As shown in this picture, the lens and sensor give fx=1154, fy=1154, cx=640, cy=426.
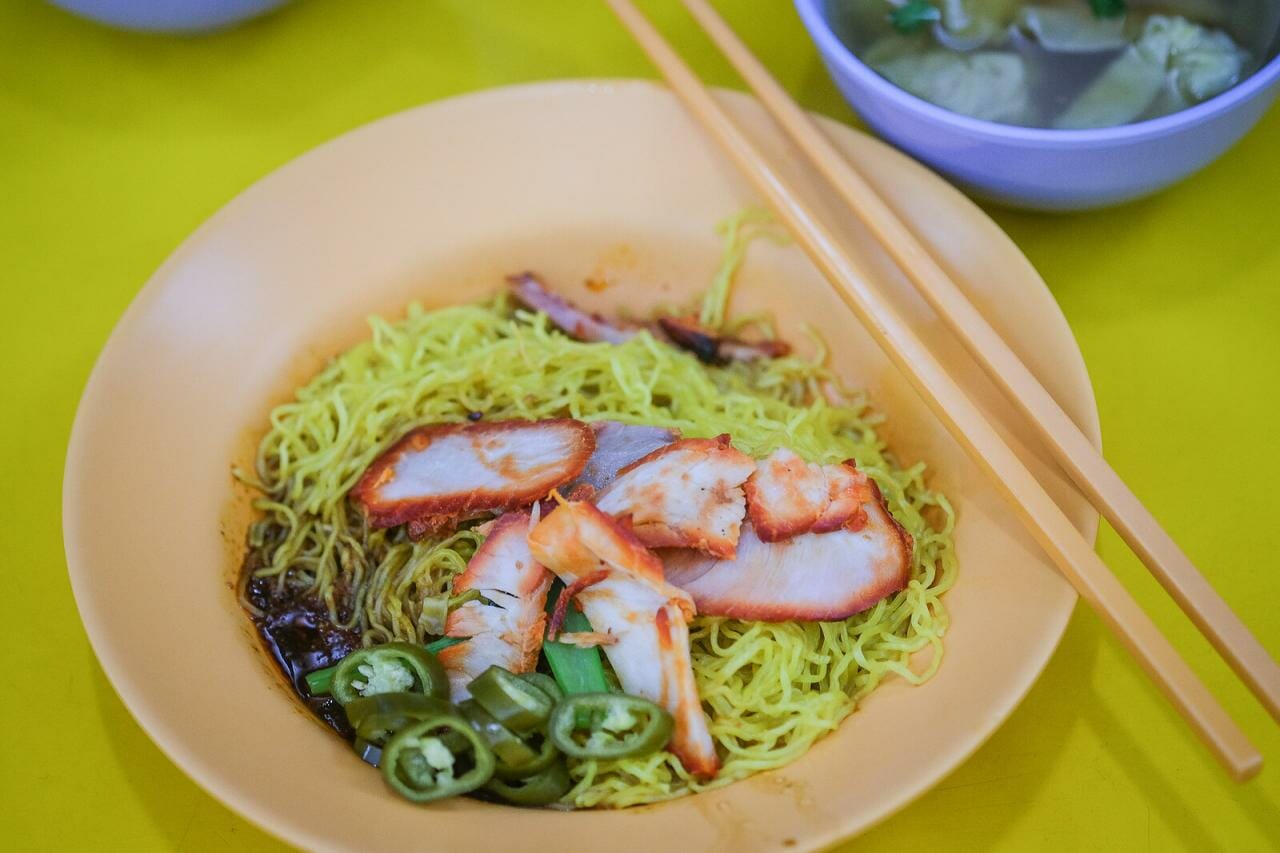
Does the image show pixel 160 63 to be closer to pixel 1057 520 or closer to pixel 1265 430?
pixel 1057 520

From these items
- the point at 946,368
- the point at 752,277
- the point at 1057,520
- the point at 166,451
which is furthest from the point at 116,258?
the point at 1057,520

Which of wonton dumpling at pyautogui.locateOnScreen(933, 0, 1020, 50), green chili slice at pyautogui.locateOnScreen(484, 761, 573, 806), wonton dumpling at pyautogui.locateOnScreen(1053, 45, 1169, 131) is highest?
wonton dumpling at pyautogui.locateOnScreen(933, 0, 1020, 50)

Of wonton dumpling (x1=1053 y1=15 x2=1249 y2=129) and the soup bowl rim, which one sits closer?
the soup bowl rim

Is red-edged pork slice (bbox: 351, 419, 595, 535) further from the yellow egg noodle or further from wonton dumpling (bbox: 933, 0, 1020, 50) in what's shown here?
wonton dumpling (bbox: 933, 0, 1020, 50)

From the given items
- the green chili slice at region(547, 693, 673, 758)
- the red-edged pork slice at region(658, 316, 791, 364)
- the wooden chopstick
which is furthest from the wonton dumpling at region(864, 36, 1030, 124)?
the green chili slice at region(547, 693, 673, 758)

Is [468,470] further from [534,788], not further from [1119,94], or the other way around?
[1119,94]

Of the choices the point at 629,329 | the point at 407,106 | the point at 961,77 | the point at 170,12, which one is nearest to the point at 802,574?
the point at 629,329
